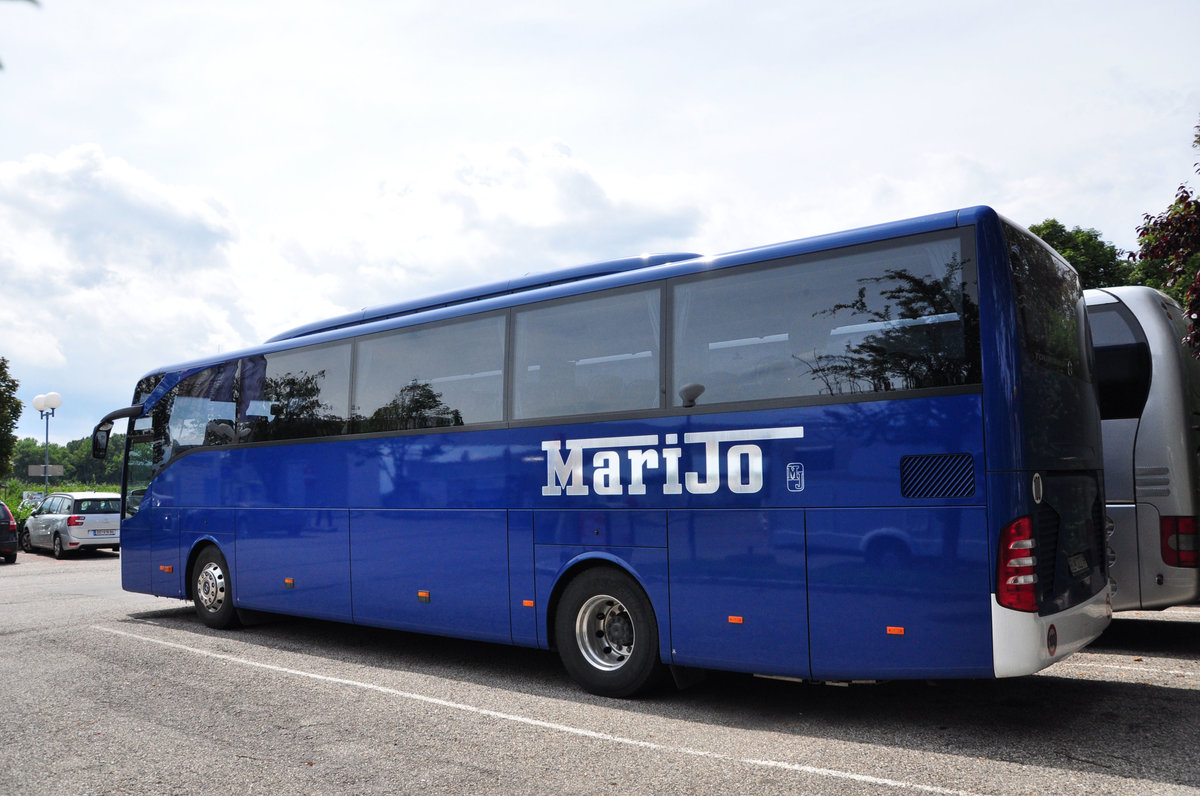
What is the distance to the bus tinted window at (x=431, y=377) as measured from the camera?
885 centimetres

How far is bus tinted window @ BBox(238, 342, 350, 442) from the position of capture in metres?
10.4

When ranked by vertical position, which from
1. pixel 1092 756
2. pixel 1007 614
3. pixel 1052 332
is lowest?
pixel 1092 756

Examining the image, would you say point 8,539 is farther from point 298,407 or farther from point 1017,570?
point 1017,570

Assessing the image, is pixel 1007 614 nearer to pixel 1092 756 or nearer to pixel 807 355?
pixel 1092 756

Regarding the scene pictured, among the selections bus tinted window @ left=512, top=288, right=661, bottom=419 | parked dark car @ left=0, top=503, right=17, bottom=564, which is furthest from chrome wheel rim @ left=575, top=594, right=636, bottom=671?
parked dark car @ left=0, top=503, right=17, bottom=564

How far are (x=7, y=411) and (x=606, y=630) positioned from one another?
51964mm

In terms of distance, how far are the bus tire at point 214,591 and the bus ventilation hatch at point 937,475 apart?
28.3ft

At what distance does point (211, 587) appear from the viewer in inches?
476

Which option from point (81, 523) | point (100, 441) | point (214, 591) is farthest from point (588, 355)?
point (81, 523)

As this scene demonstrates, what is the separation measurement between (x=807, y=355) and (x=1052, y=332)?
1.73 metres

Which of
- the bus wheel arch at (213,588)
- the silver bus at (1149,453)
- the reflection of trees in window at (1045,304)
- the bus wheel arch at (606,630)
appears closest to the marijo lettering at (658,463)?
the bus wheel arch at (606,630)

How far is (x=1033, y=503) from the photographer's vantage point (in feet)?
20.2

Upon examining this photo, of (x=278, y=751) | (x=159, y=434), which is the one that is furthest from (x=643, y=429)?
(x=159, y=434)

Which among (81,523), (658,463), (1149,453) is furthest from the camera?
(81,523)
